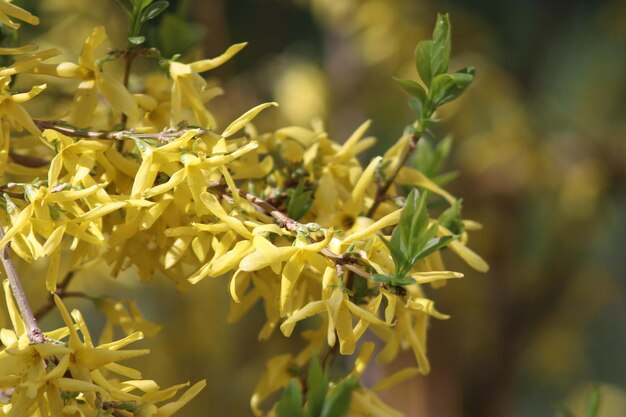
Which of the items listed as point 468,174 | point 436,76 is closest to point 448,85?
point 436,76

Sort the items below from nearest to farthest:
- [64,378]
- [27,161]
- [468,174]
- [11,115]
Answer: [64,378] → [11,115] → [27,161] → [468,174]

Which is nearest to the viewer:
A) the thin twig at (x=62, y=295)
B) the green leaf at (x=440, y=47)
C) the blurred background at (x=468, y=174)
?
the green leaf at (x=440, y=47)

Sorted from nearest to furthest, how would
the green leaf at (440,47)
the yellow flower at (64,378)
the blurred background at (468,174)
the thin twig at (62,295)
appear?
the yellow flower at (64,378) → the green leaf at (440,47) → the thin twig at (62,295) → the blurred background at (468,174)

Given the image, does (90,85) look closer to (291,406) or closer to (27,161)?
(27,161)

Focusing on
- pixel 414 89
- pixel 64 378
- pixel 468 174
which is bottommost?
pixel 468 174

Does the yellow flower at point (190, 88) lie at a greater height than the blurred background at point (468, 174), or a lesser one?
greater

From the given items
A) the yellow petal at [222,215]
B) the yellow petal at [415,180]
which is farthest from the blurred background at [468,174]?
the yellow petal at [222,215]

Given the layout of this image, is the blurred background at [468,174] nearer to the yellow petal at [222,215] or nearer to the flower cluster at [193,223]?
the flower cluster at [193,223]

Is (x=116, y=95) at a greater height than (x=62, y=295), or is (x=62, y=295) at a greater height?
(x=116, y=95)
